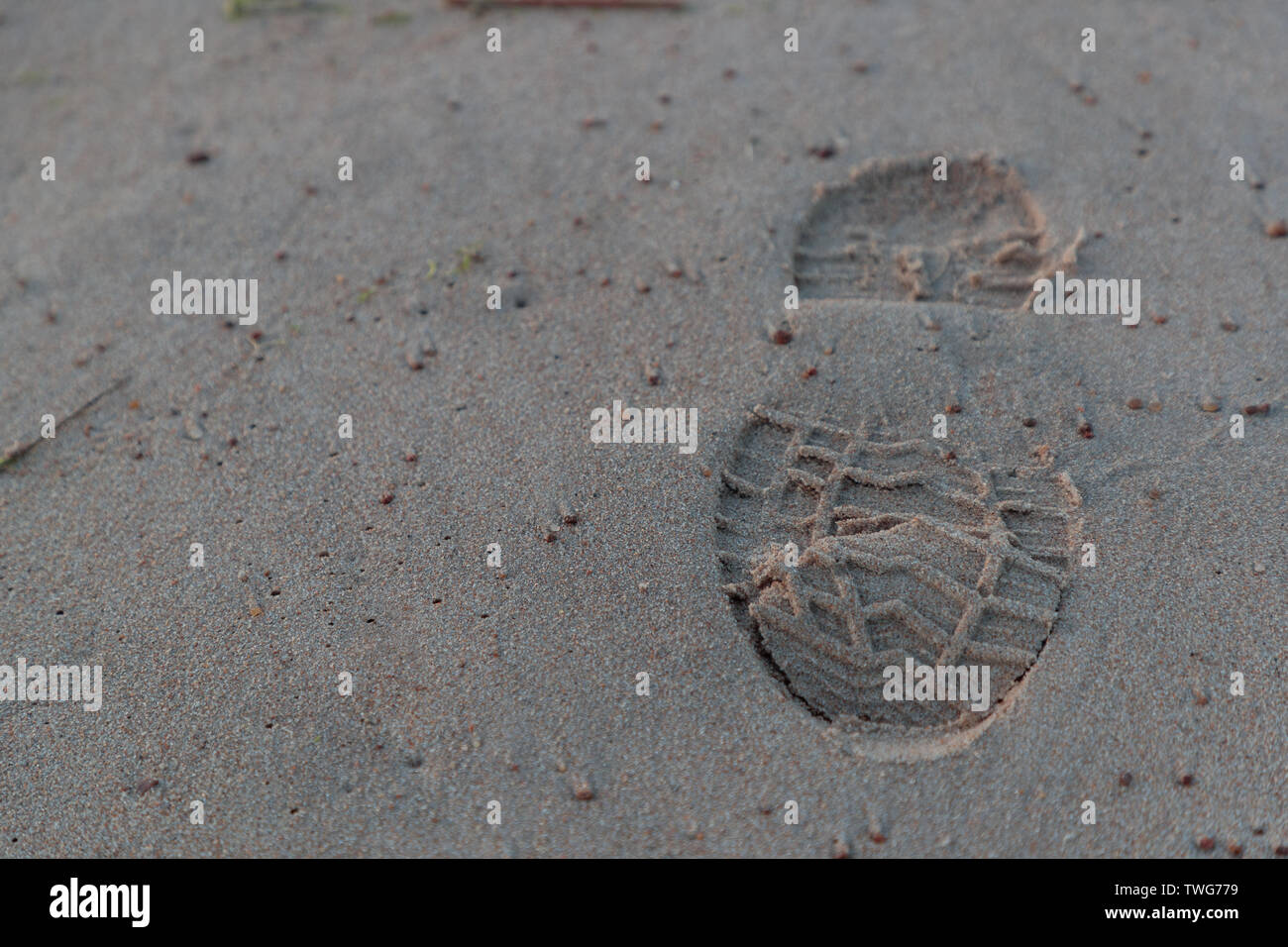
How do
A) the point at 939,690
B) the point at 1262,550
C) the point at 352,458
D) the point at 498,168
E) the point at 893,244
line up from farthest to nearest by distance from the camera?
the point at 498,168 → the point at 893,244 → the point at 352,458 → the point at 1262,550 → the point at 939,690

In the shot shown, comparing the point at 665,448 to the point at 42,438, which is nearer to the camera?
the point at 665,448

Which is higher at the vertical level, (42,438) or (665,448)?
(42,438)

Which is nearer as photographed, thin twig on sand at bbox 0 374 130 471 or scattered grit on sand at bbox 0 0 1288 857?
Result: scattered grit on sand at bbox 0 0 1288 857

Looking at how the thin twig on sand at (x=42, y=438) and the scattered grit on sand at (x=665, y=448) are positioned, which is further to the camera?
the thin twig on sand at (x=42, y=438)

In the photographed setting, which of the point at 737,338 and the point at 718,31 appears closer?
the point at 737,338
